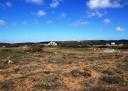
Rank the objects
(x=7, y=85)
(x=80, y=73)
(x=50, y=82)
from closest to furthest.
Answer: (x=7, y=85) < (x=50, y=82) < (x=80, y=73)

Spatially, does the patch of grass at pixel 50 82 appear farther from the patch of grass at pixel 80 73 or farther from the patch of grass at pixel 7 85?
the patch of grass at pixel 7 85

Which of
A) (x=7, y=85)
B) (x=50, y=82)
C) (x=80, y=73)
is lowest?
(x=7, y=85)

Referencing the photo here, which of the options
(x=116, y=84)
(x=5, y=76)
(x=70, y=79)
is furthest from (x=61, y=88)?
(x=5, y=76)

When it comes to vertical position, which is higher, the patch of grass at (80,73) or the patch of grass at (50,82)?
the patch of grass at (80,73)

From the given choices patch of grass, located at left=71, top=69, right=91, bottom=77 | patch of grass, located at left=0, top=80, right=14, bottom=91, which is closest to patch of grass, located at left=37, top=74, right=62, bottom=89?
patch of grass, located at left=71, top=69, right=91, bottom=77

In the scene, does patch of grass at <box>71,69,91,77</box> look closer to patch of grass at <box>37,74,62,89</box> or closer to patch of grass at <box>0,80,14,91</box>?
patch of grass at <box>37,74,62,89</box>

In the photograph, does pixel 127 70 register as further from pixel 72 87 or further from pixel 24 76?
pixel 24 76

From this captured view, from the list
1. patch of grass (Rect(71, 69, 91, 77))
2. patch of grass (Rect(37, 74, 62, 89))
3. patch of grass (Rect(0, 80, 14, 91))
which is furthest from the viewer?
patch of grass (Rect(71, 69, 91, 77))

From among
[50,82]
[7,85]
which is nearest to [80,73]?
[50,82]

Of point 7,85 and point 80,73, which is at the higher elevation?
point 80,73

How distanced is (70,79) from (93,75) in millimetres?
2738

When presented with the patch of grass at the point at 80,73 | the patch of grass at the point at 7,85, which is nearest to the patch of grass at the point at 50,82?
the patch of grass at the point at 80,73

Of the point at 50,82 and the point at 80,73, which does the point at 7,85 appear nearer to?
the point at 50,82

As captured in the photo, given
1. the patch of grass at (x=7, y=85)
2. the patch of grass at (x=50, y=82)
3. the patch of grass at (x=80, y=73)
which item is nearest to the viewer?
the patch of grass at (x=7, y=85)
